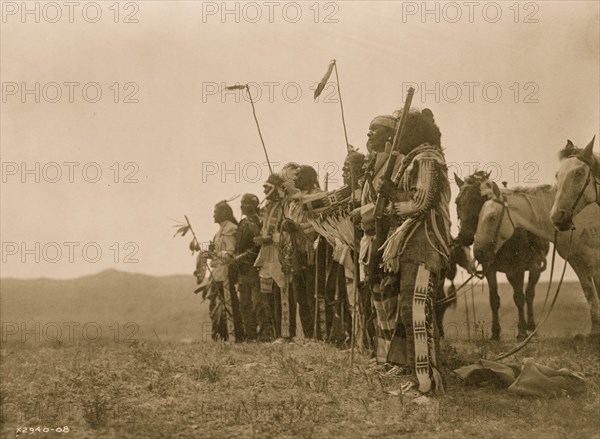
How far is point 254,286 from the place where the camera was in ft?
42.2

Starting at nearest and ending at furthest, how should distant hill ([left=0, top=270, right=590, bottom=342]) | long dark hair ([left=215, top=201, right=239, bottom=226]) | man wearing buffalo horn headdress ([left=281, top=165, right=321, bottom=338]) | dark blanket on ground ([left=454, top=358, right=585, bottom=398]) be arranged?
dark blanket on ground ([left=454, top=358, right=585, bottom=398]) < man wearing buffalo horn headdress ([left=281, top=165, right=321, bottom=338]) < long dark hair ([left=215, top=201, right=239, bottom=226]) < distant hill ([left=0, top=270, right=590, bottom=342])

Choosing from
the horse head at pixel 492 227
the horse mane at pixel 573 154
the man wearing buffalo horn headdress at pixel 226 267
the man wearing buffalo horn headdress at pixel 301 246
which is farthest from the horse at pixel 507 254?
the man wearing buffalo horn headdress at pixel 226 267

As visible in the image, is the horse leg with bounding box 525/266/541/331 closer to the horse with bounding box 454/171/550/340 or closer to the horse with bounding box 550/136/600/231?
the horse with bounding box 454/171/550/340

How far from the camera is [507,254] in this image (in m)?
12.6

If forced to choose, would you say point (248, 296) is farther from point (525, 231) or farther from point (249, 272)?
point (525, 231)

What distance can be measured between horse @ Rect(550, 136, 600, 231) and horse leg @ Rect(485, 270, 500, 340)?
159 inches

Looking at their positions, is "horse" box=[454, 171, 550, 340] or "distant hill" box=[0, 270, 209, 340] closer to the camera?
"horse" box=[454, 171, 550, 340]

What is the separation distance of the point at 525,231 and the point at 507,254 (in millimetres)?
479

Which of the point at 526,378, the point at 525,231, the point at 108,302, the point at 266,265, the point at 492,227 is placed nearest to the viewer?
the point at 526,378

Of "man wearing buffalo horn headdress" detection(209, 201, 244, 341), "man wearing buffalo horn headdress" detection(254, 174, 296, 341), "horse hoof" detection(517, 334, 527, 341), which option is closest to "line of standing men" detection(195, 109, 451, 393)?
"man wearing buffalo horn headdress" detection(254, 174, 296, 341)

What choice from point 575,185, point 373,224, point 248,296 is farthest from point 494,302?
point 373,224

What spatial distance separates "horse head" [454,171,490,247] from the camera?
39.0 feet

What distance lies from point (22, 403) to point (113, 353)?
2.90 metres

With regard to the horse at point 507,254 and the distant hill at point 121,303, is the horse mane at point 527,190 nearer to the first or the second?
the horse at point 507,254
